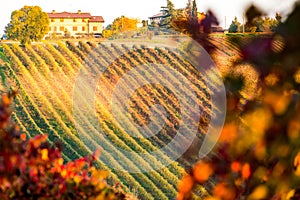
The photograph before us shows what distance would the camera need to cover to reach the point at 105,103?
22.3 meters

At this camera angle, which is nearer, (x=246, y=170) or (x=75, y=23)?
(x=246, y=170)

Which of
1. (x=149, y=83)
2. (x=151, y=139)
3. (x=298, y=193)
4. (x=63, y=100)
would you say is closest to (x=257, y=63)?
(x=298, y=193)

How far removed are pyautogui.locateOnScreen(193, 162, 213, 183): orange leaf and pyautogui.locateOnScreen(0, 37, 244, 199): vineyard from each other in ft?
30.3

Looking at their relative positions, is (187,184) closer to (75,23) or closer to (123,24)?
(123,24)

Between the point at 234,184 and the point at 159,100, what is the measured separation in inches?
819

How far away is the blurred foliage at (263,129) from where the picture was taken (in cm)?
180

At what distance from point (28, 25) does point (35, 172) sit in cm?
4049

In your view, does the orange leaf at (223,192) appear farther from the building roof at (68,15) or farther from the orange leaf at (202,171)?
the building roof at (68,15)

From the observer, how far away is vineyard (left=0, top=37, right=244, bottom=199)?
610 inches

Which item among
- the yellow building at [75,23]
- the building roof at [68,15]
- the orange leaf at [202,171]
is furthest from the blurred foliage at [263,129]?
the building roof at [68,15]

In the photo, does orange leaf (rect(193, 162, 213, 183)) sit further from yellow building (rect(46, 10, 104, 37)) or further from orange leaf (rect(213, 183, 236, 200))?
yellow building (rect(46, 10, 104, 37))

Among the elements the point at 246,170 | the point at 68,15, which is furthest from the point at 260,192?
the point at 68,15

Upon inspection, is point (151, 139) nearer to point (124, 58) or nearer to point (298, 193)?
point (124, 58)

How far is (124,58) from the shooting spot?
29016 mm
